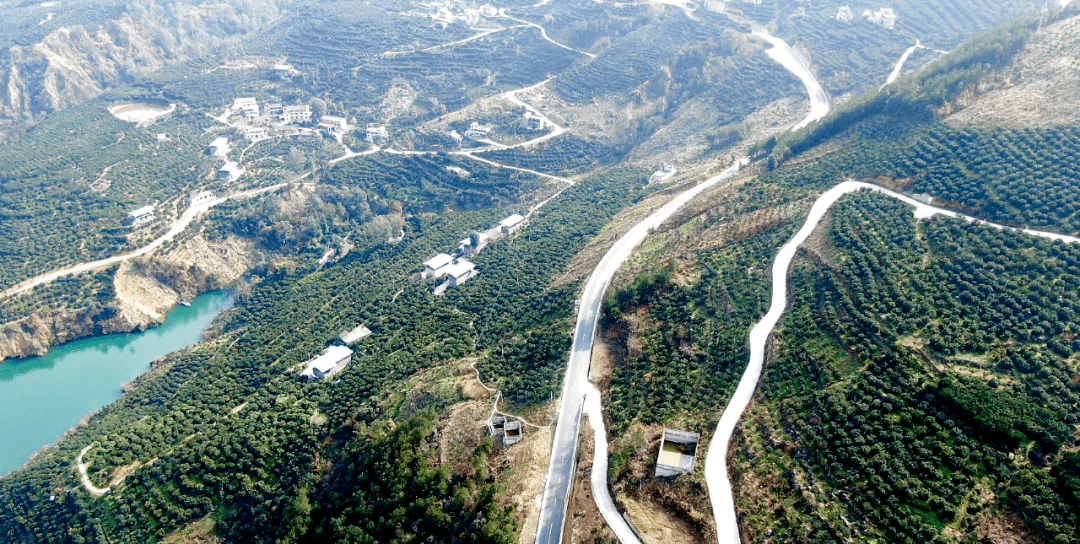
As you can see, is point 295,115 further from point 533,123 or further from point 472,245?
point 472,245

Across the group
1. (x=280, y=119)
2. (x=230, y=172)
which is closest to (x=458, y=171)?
(x=230, y=172)

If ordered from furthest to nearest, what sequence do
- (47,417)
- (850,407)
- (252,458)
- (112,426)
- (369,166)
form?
(369,166) → (47,417) → (112,426) → (252,458) → (850,407)

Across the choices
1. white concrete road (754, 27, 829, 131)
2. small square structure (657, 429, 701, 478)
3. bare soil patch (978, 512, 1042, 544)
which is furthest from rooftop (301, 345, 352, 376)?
white concrete road (754, 27, 829, 131)

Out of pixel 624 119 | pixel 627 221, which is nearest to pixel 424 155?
pixel 624 119

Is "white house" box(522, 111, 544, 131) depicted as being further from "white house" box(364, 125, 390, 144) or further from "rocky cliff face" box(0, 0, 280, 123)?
"rocky cliff face" box(0, 0, 280, 123)

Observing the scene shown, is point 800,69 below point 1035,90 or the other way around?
below

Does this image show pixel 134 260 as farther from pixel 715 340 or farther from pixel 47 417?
pixel 715 340
